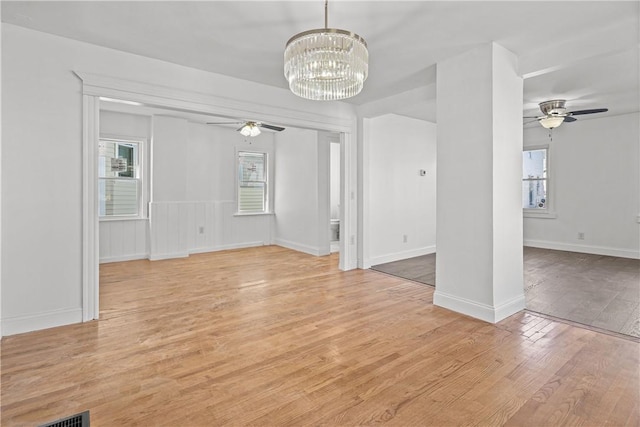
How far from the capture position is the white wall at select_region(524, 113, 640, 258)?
19.0 ft

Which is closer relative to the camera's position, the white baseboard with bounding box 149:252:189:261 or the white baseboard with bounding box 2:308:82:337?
the white baseboard with bounding box 2:308:82:337

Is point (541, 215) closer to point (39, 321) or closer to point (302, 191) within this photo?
point (302, 191)

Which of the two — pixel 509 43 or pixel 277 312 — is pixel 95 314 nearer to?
pixel 277 312

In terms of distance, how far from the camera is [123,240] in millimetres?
5703

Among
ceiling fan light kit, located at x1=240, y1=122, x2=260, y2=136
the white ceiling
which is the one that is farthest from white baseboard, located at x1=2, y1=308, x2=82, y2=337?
ceiling fan light kit, located at x1=240, y1=122, x2=260, y2=136

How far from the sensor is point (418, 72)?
3682 mm

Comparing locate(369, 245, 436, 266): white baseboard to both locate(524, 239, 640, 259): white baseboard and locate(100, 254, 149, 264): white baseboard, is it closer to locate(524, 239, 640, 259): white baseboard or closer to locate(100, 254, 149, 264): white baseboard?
locate(524, 239, 640, 259): white baseboard

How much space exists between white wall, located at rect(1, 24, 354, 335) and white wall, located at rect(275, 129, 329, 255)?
3.63m

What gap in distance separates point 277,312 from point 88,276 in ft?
5.87

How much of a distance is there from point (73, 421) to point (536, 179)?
8.17m

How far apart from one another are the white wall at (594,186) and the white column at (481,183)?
4.29 m

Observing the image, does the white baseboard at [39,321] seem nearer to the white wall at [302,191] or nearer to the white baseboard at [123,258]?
the white baseboard at [123,258]

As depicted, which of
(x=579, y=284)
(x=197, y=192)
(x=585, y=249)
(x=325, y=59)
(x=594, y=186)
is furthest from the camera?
(x=197, y=192)

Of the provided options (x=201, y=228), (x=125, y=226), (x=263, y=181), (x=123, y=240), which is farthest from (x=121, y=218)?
(x=263, y=181)
